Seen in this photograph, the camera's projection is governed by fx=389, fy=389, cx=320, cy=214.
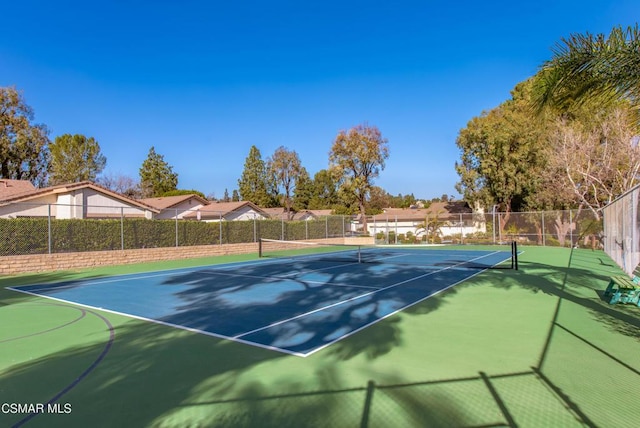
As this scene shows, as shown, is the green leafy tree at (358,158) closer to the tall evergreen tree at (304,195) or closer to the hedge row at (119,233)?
the hedge row at (119,233)

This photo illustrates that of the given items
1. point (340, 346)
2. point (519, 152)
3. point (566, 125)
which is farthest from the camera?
point (519, 152)

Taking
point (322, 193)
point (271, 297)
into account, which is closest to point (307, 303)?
point (271, 297)

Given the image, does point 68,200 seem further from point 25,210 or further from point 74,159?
point 74,159

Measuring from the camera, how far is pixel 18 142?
35625 millimetres

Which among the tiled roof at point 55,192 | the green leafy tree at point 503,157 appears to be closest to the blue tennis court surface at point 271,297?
the tiled roof at point 55,192

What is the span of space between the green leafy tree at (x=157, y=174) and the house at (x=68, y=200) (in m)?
34.0

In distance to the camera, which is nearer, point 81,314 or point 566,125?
point 81,314

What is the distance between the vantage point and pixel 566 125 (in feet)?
101

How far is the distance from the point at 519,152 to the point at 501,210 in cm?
657

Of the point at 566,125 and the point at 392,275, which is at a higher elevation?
the point at 566,125

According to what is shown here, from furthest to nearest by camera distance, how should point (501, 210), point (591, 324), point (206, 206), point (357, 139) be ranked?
point (206, 206)
point (357, 139)
point (501, 210)
point (591, 324)

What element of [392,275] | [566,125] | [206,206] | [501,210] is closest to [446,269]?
[392,275]

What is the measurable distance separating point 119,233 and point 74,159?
30.6m

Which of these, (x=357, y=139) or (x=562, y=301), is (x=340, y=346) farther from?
(x=357, y=139)
